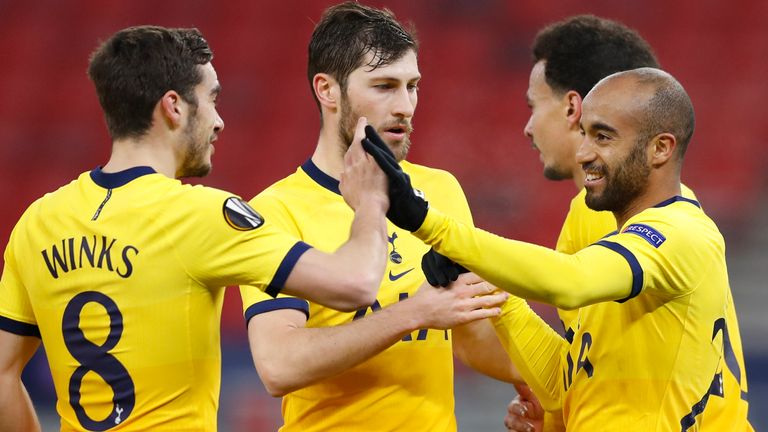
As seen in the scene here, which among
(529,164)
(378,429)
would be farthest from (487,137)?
(378,429)

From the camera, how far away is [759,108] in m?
11.3

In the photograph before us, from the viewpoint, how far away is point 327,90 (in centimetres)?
395

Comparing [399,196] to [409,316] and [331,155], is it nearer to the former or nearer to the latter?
[409,316]

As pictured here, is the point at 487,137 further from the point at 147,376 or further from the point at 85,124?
the point at 147,376

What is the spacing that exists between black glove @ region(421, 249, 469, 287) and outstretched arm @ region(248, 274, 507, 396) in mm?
47

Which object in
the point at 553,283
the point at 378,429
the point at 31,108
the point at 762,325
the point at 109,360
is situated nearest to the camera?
the point at 553,283

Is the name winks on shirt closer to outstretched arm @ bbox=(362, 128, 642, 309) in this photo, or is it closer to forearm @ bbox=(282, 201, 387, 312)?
forearm @ bbox=(282, 201, 387, 312)

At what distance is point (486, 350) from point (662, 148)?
3.19 ft

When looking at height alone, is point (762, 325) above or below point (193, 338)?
above

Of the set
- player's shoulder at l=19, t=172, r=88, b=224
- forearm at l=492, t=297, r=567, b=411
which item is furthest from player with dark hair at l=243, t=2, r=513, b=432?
player's shoulder at l=19, t=172, r=88, b=224

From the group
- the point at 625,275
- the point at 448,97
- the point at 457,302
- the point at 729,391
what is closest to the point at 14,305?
the point at 457,302

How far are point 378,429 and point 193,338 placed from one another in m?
0.68

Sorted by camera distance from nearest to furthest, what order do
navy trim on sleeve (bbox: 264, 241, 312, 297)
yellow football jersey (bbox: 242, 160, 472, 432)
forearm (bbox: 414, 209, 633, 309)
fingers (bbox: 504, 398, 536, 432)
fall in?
forearm (bbox: 414, 209, 633, 309)
navy trim on sleeve (bbox: 264, 241, 312, 297)
yellow football jersey (bbox: 242, 160, 472, 432)
fingers (bbox: 504, 398, 536, 432)

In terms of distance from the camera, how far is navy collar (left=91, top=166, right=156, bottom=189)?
3.39 m
